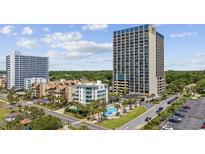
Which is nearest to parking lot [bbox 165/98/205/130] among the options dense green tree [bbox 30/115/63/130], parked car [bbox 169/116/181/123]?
parked car [bbox 169/116/181/123]

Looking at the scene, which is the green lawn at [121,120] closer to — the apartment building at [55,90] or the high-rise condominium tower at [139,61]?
the apartment building at [55,90]

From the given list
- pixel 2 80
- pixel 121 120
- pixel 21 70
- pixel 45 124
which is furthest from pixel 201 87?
pixel 2 80

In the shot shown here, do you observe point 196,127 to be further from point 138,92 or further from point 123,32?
point 123,32

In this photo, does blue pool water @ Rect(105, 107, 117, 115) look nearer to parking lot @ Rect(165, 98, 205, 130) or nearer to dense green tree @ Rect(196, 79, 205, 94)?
parking lot @ Rect(165, 98, 205, 130)

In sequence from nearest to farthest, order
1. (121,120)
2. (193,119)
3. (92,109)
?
(121,120)
(193,119)
(92,109)

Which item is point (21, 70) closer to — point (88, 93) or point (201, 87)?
point (88, 93)
